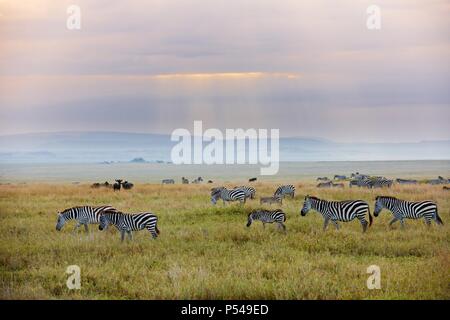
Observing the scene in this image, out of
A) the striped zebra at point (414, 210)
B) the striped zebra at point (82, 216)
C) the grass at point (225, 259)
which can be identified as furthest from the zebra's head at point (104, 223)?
the striped zebra at point (414, 210)

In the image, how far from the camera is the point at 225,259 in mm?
14477

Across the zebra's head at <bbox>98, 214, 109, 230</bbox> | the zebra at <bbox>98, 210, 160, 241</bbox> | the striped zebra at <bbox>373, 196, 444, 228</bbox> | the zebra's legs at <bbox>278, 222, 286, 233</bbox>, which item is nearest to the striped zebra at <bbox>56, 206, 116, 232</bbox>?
the zebra's head at <bbox>98, 214, 109, 230</bbox>

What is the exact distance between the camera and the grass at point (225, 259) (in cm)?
1181

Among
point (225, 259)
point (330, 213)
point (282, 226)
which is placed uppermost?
point (330, 213)

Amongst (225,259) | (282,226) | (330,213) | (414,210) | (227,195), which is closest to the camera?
(225,259)

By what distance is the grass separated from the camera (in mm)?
11812

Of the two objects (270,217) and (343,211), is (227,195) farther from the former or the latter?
(343,211)

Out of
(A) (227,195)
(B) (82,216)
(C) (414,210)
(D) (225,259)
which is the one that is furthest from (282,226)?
(A) (227,195)

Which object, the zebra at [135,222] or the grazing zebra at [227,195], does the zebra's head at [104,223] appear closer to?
the zebra at [135,222]

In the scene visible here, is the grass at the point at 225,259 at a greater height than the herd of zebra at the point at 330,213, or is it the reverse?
the herd of zebra at the point at 330,213

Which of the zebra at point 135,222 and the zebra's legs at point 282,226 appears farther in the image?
the zebra's legs at point 282,226

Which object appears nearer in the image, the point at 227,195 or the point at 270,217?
the point at 270,217

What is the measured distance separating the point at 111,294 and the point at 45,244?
499 centimetres

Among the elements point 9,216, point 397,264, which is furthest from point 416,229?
point 9,216
